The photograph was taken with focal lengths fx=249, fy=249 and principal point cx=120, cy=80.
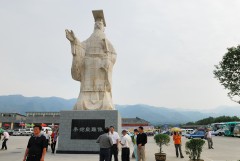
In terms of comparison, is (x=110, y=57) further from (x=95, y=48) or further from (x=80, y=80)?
(x=80, y=80)

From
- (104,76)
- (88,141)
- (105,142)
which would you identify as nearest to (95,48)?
(104,76)

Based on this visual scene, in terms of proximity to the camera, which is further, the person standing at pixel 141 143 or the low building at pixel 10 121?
the low building at pixel 10 121

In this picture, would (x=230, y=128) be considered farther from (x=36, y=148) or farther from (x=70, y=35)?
(x=36, y=148)

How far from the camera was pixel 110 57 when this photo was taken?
12.4 m

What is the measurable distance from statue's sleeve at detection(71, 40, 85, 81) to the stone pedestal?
209 cm

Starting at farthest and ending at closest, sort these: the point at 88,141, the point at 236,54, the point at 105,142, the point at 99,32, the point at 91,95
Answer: the point at 236,54 → the point at 99,32 → the point at 91,95 → the point at 88,141 → the point at 105,142

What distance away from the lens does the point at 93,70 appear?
12086 millimetres

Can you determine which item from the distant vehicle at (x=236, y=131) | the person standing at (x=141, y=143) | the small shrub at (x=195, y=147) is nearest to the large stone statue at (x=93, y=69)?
the person standing at (x=141, y=143)

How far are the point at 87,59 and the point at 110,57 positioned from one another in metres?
1.14

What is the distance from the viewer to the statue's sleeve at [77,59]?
11.9m

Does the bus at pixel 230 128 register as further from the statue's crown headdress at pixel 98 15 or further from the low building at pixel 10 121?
the low building at pixel 10 121

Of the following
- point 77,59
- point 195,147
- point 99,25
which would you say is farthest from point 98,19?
point 195,147

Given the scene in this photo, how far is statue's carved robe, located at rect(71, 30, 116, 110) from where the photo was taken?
38.8ft

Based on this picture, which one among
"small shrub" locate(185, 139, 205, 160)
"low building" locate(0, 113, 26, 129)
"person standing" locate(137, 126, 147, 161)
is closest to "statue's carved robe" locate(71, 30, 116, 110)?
"person standing" locate(137, 126, 147, 161)
